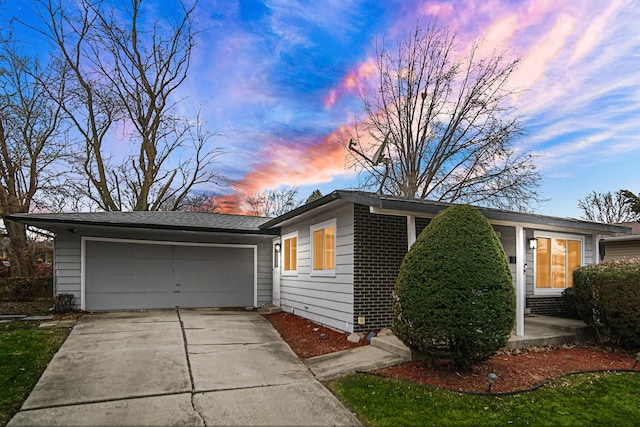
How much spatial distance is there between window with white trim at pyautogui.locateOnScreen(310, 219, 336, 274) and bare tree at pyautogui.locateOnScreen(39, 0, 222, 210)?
1388 cm

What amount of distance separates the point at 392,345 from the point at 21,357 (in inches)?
216

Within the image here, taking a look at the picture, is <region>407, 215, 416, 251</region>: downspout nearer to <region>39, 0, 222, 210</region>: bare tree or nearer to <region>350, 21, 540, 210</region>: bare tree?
<region>350, 21, 540, 210</region>: bare tree

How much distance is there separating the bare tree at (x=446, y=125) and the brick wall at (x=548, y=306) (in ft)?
27.8

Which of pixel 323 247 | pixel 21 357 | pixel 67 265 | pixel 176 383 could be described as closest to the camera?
pixel 176 383

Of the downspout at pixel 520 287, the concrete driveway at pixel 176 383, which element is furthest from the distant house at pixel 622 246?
the concrete driveway at pixel 176 383

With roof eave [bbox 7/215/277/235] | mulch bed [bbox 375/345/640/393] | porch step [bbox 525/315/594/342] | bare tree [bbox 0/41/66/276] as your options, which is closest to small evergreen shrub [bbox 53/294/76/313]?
roof eave [bbox 7/215/277/235]

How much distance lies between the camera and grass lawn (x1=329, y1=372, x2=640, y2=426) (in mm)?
3891

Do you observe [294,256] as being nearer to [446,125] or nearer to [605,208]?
[446,125]

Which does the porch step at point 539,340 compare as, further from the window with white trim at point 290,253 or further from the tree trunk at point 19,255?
the tree trunk at point 19,255

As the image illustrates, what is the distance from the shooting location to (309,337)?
7.69m

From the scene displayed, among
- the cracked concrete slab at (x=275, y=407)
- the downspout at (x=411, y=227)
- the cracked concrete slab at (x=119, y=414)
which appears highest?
the downspout at (x=411, y=227)

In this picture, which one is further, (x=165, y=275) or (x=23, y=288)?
(x=23, y=288)

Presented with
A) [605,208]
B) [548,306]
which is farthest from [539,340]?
[605,208]

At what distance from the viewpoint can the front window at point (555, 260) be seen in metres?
9.64
